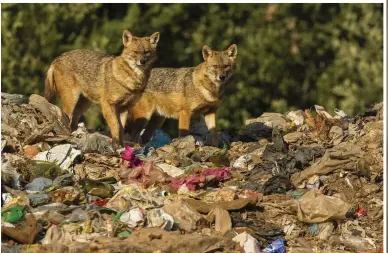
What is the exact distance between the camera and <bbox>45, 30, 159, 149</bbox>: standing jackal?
42.7 feet

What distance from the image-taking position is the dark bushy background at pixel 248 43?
19.2 meters

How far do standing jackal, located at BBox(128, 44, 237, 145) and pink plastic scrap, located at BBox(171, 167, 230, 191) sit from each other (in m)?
2.28

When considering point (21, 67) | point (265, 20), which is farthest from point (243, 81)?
point (21, 67)

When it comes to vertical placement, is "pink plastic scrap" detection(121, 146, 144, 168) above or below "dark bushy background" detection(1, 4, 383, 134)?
above

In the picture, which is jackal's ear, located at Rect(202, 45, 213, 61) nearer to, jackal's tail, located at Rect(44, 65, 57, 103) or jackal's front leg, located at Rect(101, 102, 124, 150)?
jackal's front leg, located at Rect(101, 102, 124, 150)

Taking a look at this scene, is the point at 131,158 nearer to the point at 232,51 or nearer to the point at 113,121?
the point at 113,121

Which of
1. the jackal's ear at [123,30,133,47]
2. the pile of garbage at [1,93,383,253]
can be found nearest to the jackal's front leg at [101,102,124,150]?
the pile of garbage at [1,93,383,253]

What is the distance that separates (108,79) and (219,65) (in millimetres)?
1450

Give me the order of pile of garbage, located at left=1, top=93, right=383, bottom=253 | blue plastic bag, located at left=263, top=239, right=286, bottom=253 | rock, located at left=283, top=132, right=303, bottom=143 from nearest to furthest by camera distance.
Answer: pile of garbage, located at left=1, top=93, right=383, bottom=253
blue plastic bag, located at left=263, top=239, right=286, bottom=253
rock, located at left=283, top=132, right=303, bottom=143

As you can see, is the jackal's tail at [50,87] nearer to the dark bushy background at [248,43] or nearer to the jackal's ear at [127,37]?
the jackal's ear at [127,37]

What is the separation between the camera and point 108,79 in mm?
13094

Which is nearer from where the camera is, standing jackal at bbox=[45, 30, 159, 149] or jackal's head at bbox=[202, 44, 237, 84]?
standing jackal at bbox=[45, 30, 159, 149]

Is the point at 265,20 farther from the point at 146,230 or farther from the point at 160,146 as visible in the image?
the point at 146,230

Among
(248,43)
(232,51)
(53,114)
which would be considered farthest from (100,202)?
(248,43)
